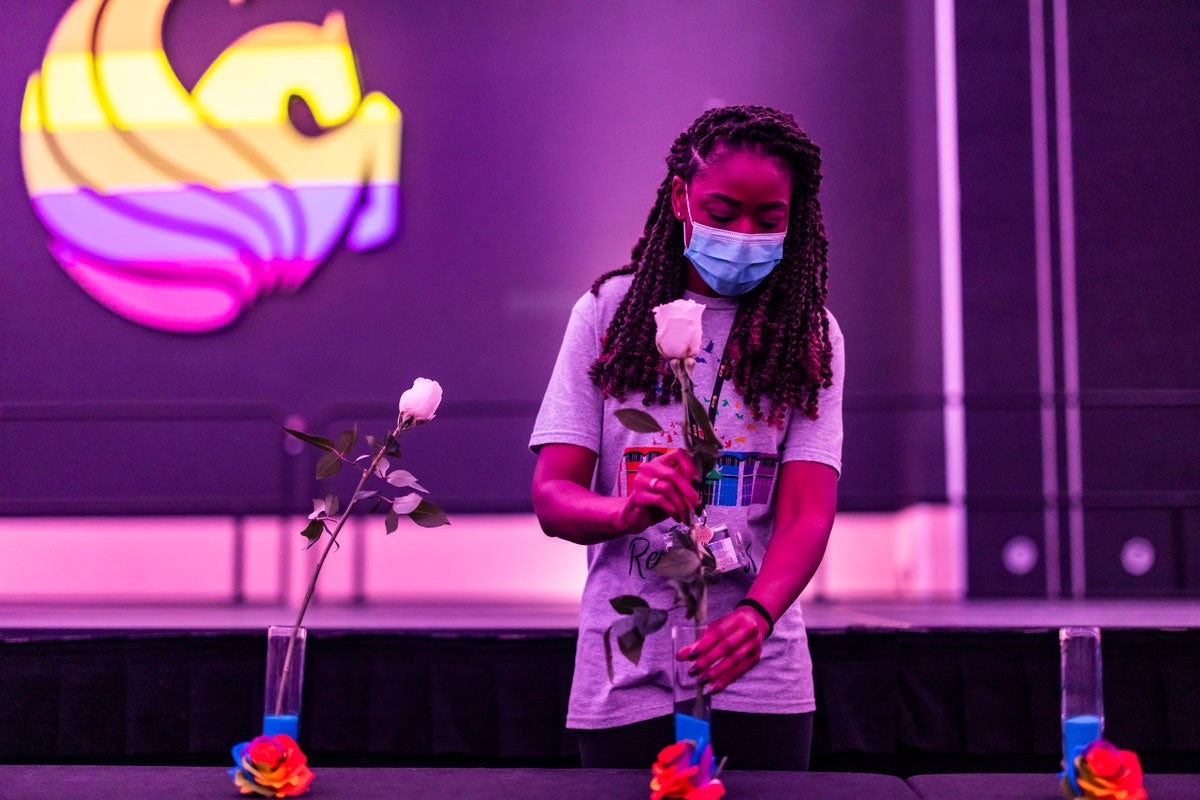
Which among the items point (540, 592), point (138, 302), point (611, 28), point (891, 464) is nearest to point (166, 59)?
point (138, 302)

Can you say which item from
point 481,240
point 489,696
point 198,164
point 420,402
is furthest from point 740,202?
point 198,164

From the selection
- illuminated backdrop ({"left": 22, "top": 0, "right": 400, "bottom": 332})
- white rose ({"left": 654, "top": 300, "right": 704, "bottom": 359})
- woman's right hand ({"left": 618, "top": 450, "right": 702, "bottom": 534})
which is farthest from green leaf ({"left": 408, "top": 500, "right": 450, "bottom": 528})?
illuminated backdrop ({"left": 22, "top": 0, "right": 400, "bottom": 332})

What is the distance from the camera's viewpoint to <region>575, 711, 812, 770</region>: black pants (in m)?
1.24

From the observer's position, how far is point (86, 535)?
501 cm

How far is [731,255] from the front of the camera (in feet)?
4.26

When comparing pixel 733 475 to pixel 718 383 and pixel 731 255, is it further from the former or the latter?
pixel 731 255

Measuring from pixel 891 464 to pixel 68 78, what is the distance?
4128mm

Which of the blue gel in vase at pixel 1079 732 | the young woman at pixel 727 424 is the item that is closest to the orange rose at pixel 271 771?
the young woman at pixel 727 424

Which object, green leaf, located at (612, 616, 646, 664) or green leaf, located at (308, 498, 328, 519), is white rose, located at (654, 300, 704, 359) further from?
green leaf, located at (308, 498, 328, 519)

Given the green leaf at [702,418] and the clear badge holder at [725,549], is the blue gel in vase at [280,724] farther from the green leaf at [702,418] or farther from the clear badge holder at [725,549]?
the green leaf at [702,418]

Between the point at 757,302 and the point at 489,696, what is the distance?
119 cm

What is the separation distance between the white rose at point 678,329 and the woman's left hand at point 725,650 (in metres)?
0.25

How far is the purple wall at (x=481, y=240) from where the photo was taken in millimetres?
5059

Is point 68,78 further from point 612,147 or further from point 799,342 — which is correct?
point 799,342
